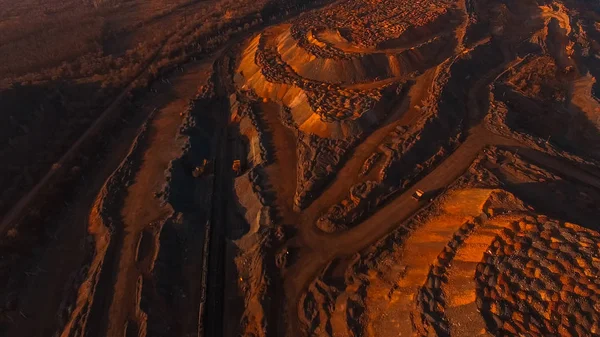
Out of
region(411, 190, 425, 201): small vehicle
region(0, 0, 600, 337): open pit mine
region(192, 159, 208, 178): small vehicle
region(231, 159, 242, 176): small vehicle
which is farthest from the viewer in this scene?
region(231, 159, 242, 176): small vehicle

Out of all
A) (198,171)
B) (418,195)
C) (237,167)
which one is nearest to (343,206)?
(418,195)

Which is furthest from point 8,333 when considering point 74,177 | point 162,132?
point 162,132

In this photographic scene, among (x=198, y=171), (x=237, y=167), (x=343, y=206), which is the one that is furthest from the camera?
(x=237, y=167)

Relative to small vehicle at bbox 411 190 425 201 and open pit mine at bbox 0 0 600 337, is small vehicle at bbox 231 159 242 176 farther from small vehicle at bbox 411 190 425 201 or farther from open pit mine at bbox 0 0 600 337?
small vehicle at bbox 411 190 425 201

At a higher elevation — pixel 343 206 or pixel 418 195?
pixel 343 206

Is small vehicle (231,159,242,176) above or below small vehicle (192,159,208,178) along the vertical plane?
below

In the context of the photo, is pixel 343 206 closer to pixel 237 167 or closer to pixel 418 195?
pixel 418 195

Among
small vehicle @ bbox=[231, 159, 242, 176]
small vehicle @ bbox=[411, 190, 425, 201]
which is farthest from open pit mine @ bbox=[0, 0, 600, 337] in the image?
small vehicle @ bbox=[411, 190, 425, 201]

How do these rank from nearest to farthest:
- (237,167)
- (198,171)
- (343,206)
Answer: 1. (343,206)
2. (198,171)
3. (237,167)

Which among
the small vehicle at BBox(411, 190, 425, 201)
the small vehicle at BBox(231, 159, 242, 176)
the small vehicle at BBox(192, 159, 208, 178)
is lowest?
the small vehicle at BBox(411, 190, 425, 201)

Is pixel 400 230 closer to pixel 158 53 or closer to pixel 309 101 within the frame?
pixel 309 101
